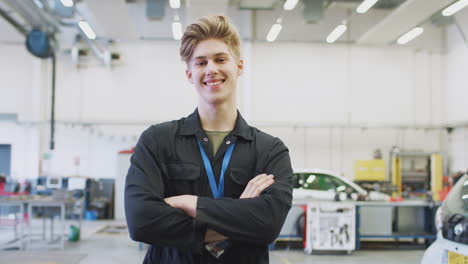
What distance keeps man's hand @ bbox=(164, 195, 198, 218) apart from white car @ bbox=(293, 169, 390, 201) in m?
6.47

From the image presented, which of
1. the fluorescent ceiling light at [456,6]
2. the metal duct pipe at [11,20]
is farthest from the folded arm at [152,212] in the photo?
the metal duct pipe at [11,20]

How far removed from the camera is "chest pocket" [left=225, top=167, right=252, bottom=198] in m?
1.59

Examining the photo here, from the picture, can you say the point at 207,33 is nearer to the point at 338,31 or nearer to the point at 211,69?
the point at 211,69

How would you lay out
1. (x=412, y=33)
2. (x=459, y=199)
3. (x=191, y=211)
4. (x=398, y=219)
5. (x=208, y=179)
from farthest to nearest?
(x=412, y=33), (x=398, y=219), (x=459, y=199), (x=208, y=179), (x=191, y=211)

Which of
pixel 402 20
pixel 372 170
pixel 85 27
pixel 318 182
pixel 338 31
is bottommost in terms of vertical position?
pixel 318 182

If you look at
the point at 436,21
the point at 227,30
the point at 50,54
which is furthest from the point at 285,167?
the point at 436,21

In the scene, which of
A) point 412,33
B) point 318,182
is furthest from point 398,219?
point 412,33

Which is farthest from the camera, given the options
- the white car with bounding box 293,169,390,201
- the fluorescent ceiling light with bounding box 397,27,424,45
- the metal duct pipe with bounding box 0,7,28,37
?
the metal duct pipe with bounding box 0,7,28,37

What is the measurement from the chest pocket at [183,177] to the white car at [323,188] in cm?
640

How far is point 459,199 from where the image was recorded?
10.5 feet

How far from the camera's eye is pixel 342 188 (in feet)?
26.7

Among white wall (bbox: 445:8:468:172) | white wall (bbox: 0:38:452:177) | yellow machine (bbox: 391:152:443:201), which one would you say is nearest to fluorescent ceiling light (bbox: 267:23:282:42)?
white wall (bbox: 0:38:452:177)

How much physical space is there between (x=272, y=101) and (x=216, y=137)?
420 inches

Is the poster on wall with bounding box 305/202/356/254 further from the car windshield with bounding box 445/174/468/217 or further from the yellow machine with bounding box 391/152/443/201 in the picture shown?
the yellow machine with bounding box 391/152/443/201
